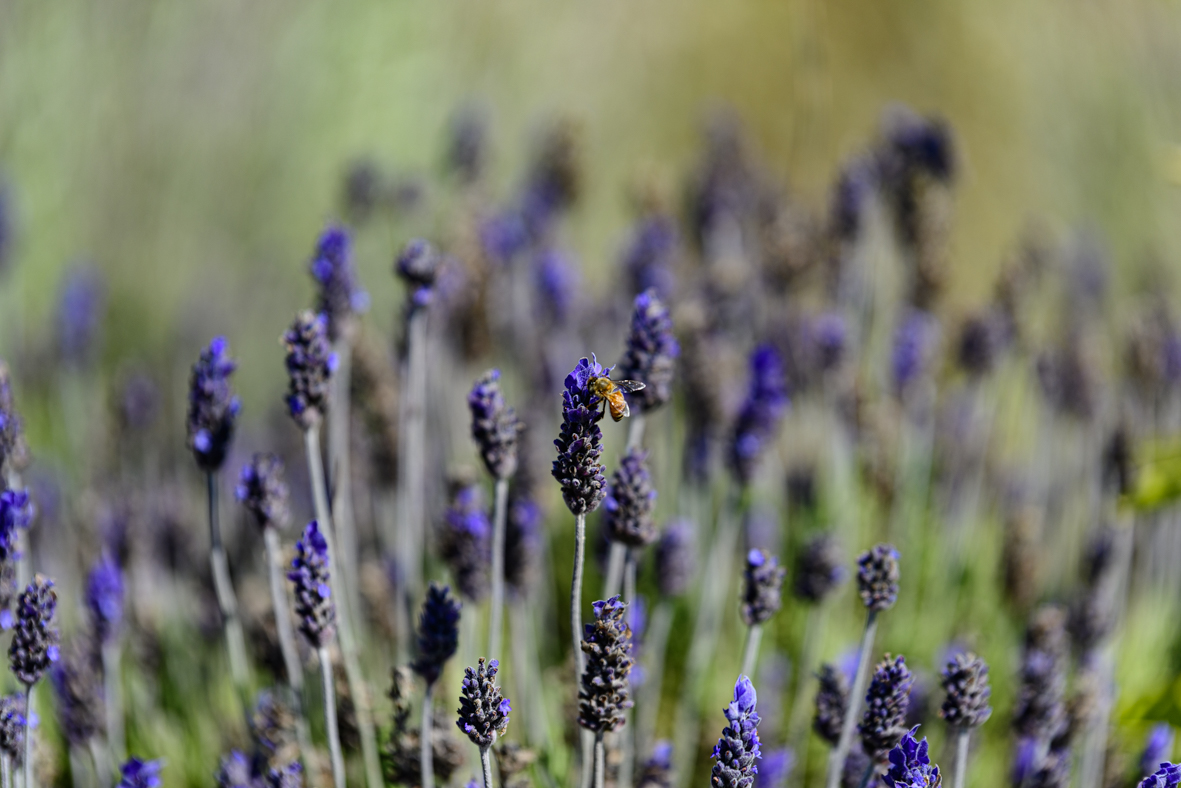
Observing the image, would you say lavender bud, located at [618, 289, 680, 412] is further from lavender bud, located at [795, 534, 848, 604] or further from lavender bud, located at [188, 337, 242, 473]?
lavender bud, located at [188, 337, 242, 473]

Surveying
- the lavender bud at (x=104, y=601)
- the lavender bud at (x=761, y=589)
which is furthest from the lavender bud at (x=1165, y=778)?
the lavender bud at (x=104, y=601)

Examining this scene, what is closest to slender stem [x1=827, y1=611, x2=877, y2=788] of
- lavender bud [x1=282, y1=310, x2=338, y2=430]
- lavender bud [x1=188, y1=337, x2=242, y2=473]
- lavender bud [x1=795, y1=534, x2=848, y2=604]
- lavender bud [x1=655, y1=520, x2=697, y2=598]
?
lavender bud [x1=795, y1=534, x2=848, y2=604]

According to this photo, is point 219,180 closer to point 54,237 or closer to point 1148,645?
point 54,237

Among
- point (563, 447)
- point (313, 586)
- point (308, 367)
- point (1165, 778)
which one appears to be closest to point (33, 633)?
point (313, 586)

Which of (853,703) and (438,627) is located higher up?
(438,627)

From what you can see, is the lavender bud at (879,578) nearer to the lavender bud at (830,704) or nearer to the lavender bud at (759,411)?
the lavender bud at (830,704)

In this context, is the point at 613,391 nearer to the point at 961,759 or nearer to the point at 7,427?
the point at 961,759

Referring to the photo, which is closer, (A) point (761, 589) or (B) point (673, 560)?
(A) point (761, 589)
